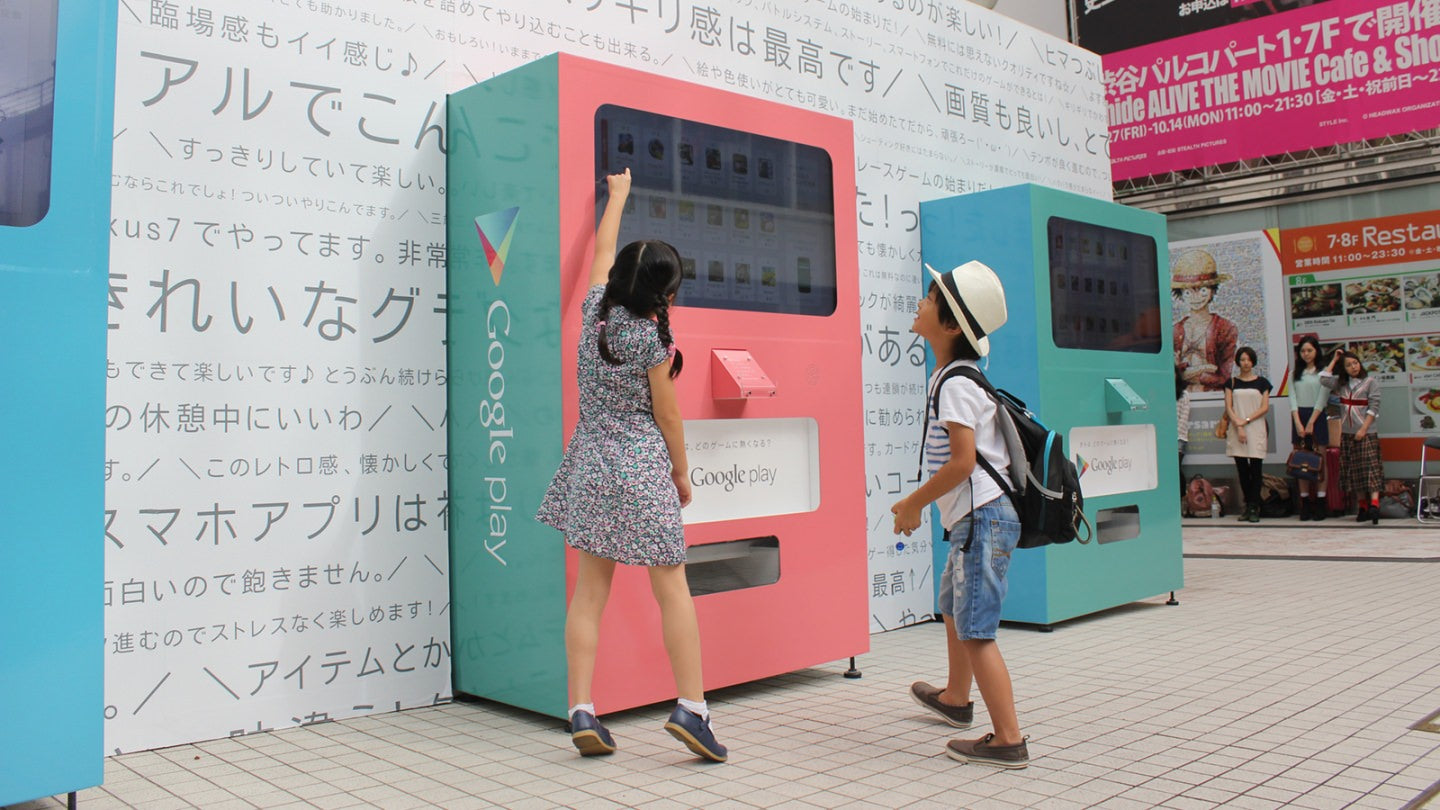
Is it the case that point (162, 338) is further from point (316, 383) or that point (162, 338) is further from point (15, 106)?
point (15, 106)

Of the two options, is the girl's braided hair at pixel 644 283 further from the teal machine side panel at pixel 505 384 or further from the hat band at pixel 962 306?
the hat band at pixel 962 306

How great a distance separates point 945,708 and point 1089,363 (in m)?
2.46

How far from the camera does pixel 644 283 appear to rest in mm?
3137

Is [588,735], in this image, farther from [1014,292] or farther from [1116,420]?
[1116,420]

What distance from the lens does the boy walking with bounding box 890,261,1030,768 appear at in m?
3.06

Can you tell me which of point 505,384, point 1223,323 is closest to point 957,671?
point 505,384

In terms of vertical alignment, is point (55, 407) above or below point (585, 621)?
above

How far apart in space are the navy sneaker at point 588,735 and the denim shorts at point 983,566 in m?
1.07

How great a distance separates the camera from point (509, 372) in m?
3.72

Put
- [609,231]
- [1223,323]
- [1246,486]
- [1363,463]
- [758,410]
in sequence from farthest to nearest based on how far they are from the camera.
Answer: [1223,323] < [1246,486] < [1363,463] < [758,410] < [609,231]

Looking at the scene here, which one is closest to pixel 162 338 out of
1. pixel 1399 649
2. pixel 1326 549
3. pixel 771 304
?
pixel 771 304

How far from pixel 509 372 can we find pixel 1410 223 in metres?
9.92

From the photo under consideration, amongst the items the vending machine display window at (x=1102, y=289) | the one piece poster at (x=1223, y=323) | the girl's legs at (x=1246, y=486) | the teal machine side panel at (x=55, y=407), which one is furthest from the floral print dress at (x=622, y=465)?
the one piece poster at (x=1223, y=323)

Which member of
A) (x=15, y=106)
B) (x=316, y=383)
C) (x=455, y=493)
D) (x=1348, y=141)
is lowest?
(x=455, y=493)
